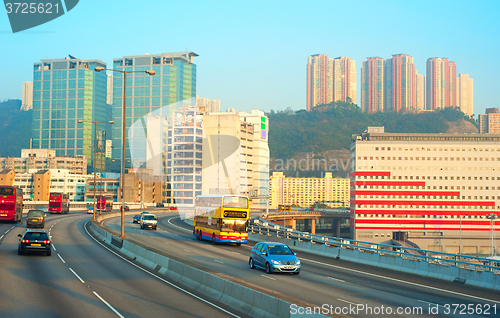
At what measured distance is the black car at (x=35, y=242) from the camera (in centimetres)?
2853

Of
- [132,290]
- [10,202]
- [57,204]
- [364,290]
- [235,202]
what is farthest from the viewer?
[57,204]

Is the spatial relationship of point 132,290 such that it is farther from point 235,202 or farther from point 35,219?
point 35,219

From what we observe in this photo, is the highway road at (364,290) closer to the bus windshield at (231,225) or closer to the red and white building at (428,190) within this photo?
the bus windshield at (231,225)

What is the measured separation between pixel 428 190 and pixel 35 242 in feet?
589

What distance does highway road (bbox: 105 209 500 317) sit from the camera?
16.1m

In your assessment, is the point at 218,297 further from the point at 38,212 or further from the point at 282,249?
the point at 38,212

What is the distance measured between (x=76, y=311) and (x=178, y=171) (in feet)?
565

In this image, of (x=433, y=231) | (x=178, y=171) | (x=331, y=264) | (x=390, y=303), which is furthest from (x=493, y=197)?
(x=390, y=303)

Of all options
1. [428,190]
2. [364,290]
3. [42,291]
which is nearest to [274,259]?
[364,290]

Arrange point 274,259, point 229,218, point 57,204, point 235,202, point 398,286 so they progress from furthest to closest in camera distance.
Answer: point 57,204 → point 235,202 → point 229,218 → point 274,259 → point 398,286

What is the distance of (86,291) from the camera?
18.3m

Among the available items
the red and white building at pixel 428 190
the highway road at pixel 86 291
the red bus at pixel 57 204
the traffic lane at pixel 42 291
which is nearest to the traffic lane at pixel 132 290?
the highway road at pixel 86 291

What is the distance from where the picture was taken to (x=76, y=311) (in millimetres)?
14875

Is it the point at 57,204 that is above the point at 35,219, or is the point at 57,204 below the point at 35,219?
below
